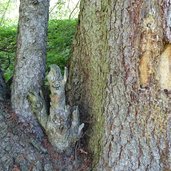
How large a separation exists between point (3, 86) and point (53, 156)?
706 millimetres

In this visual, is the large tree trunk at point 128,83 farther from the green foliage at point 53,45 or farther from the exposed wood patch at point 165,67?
the green foliage at point 53,45

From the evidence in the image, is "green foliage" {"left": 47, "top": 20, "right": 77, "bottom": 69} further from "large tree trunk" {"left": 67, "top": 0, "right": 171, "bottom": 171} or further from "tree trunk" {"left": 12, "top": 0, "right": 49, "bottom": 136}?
"large tree trunk" {"left": 67, "top": 0, "right": 171, "bottom": 171}

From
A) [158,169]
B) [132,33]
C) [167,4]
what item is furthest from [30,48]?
[158,169]

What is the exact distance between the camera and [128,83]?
2250mm

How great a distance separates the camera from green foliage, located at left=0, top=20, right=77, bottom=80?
3764mm

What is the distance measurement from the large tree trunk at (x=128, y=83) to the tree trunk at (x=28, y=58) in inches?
13.6

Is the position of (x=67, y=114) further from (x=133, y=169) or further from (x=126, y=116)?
A: (x=133, y=169)

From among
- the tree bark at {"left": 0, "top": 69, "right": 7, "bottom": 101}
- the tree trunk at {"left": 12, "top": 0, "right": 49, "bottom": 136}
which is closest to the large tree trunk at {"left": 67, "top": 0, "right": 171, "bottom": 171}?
the tree trunk at {"left": 12, "top": 0, "right": 49, "bottom": 136}

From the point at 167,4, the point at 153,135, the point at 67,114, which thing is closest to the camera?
the point at 167,4

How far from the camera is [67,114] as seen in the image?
245 centimetres

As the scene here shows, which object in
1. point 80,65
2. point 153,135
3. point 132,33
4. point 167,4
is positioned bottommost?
point 153,135

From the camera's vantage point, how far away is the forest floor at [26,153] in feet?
7.81

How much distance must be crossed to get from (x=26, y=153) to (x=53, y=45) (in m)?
2.30

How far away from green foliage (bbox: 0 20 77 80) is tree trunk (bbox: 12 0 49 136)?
897 mm
